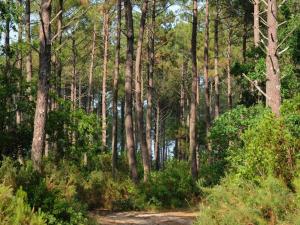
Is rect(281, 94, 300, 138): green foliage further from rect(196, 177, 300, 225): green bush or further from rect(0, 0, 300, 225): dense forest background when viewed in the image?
rect(196, 177, 300, 225): green bush

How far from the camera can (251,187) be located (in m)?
8.63

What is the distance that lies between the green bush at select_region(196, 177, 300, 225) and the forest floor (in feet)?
13.7

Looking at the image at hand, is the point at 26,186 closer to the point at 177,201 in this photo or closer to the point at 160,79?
the point at 177,201

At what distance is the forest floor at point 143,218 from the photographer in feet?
42.7

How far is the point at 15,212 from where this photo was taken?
7855 millimetres

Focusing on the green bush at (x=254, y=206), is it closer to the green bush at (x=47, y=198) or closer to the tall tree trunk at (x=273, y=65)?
the green bush at (x=47, y=198)

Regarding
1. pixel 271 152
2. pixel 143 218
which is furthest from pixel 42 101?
pixel 271 152

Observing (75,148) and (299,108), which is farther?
(75,148)

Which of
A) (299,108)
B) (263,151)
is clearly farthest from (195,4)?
(263,151)

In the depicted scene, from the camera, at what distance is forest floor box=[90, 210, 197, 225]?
13000mm

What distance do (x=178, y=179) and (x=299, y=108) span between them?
29.8 ft

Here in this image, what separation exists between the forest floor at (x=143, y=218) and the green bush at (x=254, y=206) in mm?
4182

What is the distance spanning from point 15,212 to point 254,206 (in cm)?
401

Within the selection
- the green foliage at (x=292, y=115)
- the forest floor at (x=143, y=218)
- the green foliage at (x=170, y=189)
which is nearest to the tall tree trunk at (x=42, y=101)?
the forest floor at (x=143, y=218)
